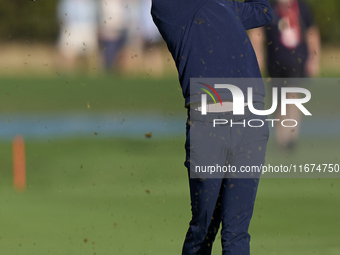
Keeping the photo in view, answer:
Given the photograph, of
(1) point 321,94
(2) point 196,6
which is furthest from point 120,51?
(2) point 196,6

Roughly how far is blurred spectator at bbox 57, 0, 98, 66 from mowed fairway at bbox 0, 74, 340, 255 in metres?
13.1

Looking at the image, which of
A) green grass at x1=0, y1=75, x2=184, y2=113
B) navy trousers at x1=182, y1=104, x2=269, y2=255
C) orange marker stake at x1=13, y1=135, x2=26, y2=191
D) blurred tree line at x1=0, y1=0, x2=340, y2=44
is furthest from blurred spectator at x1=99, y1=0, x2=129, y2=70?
navy trousers at x1=182, y1=104, x2=269, y2=255

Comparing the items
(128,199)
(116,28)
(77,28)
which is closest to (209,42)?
(128,199)

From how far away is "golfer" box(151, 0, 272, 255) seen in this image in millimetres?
4254

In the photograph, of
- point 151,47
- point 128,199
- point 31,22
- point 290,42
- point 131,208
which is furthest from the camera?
point 31,22

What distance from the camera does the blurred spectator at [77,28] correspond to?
1112 inches

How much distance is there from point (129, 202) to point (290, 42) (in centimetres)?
342

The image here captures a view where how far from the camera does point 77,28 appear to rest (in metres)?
31.2

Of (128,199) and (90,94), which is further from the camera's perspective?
(90,94)

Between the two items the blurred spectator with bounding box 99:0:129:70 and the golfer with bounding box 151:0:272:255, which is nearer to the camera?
the golfer with bounding box 151:0:272:255

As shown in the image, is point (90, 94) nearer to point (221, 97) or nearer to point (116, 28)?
point (116, 28)

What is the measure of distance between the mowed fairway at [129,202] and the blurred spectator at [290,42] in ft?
3.81

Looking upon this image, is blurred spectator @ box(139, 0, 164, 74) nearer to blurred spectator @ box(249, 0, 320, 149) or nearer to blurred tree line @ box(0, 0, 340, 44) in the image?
blurred tree line @ box(0, 0, 340, 44)

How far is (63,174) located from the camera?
32.2 feet
